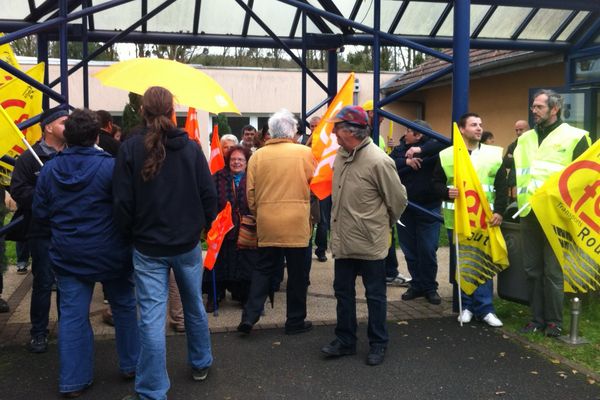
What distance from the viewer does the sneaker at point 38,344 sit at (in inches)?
190

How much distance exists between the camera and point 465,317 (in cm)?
565

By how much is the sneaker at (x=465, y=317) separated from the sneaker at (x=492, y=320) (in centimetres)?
13

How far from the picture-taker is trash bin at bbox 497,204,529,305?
224 inches

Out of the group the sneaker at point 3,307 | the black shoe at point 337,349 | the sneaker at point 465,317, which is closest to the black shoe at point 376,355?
the black shoe at point 337,349

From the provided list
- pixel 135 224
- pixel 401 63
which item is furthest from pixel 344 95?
pixel 401 63

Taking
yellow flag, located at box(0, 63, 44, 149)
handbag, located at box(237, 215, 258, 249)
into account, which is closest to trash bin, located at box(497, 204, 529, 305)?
handbag, located at box(237, 215, 258, 249)

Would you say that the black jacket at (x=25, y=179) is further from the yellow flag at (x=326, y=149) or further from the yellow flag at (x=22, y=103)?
the yellow flag at (x=326, y=149)

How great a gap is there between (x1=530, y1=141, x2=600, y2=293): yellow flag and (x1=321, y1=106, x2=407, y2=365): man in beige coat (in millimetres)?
1294

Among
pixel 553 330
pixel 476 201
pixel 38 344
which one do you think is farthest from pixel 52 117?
pixel 553 330

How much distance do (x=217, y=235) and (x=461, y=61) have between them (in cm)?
293

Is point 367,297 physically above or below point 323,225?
below

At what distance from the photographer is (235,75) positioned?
20125 mm

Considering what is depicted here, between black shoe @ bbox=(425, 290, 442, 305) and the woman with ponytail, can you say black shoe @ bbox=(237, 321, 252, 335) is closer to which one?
the woman with ponytail

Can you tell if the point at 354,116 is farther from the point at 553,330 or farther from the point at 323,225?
the point at 323,225
